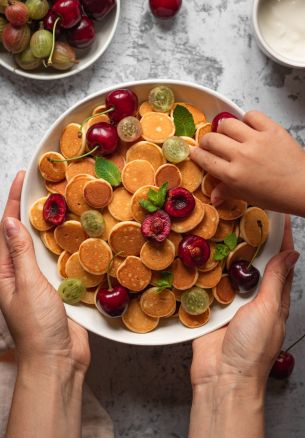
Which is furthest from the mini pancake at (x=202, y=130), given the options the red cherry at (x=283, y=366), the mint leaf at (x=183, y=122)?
the red cherry at (x=283, y=366)

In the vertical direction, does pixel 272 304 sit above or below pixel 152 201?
below

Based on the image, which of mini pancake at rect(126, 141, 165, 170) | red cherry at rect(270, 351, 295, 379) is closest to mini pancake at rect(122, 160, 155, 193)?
mini pancake at rect(126, 141, 165, 170)

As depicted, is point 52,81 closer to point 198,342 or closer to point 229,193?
point 229,193

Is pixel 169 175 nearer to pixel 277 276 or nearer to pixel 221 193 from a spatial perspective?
pixel 221 193

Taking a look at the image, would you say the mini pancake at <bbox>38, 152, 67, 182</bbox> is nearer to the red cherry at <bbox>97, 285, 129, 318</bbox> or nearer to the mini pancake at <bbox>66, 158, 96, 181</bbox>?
the mini pancake at <bbox>66, 158, 96, 181</bbox>

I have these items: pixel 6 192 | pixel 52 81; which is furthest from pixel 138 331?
pixel 52 81

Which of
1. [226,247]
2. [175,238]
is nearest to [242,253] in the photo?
[226,247]
